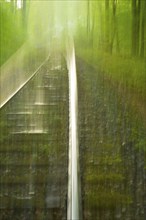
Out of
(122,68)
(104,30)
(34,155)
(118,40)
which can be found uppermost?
(104,30)

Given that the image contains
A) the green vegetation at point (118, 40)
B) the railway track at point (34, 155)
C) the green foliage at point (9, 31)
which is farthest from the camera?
the green vegetation at point (118, 40)

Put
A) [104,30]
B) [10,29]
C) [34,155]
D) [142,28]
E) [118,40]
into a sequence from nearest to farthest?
[34,155], [10,29], [142,28], [118,40], [104,30]

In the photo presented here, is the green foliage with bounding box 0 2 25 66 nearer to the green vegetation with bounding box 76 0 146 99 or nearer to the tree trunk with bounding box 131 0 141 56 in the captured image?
the green vegetation with bounding box 76 0 146 99

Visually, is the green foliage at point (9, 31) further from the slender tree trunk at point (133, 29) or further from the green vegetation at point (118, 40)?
the slender tree trunk at point (133, 29)

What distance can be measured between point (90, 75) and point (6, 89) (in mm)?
1029

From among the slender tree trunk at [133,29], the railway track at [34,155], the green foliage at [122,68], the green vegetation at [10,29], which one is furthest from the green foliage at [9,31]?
the slender tree trunk at [133,29]

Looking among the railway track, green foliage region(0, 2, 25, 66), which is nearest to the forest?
green foliage region(0, 2, 25, 66)

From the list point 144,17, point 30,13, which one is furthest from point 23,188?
point 144,17

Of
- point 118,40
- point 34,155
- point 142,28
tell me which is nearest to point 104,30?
point 118,40

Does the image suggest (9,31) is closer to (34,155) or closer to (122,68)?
(122,68)

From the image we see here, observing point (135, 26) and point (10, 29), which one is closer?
point (10, 29)

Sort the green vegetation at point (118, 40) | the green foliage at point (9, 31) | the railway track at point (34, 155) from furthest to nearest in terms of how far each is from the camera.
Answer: the green vegetation at point (118, 40) < the green foliage at point (9, 31) < the railway track at point (34, 155)

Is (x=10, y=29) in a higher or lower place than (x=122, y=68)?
higher

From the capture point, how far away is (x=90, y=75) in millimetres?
3816
